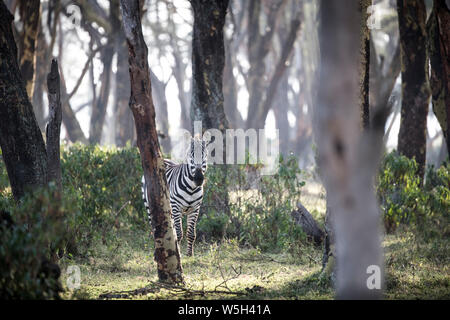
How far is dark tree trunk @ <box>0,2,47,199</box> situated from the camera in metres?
7.68

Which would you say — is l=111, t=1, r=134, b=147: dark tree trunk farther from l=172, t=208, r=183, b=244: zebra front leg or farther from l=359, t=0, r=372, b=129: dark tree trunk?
l=359, t=0, r=372, b=129: dark tree trunk

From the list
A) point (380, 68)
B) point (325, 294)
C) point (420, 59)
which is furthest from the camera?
point (380, 68)

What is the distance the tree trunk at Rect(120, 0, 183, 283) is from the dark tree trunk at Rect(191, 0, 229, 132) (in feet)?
16.1

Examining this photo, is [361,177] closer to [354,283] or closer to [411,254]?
[354,283]

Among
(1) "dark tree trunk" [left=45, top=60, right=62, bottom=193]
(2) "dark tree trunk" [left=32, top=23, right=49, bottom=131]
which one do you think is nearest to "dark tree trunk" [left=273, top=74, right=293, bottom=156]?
(2) "dark tree trunk" [left=32, top=23, right=49, bottom=131]

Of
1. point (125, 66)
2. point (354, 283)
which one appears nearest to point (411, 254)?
point (354, 283)

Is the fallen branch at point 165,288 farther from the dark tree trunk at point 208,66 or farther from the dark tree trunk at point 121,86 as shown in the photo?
the dark tree trunk at point 121,86

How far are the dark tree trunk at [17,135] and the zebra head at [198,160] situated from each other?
10.0 ft

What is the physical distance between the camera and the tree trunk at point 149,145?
6.88m

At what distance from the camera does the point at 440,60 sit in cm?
1029

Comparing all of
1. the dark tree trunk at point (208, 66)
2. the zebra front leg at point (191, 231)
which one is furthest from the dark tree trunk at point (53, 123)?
the dark tree trunk at point (208, 66)

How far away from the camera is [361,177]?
13.9 ft

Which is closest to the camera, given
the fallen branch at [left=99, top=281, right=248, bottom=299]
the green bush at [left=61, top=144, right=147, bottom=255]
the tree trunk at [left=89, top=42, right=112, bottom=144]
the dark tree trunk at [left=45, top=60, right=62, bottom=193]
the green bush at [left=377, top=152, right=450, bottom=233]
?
the fallen branch at [left=99, top=281, right=248, bottom=299]
